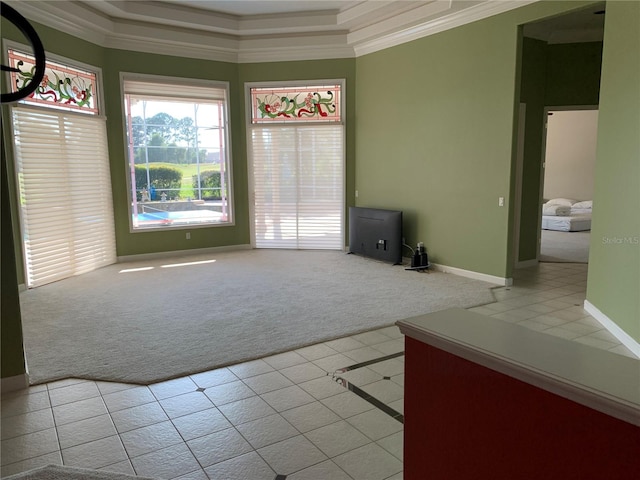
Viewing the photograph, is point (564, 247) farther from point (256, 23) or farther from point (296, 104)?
point (256, 23)

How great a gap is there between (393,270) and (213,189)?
10.7ft

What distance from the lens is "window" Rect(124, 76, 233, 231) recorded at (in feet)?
22.6

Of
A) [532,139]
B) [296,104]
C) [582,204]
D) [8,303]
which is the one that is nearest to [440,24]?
[532,139]

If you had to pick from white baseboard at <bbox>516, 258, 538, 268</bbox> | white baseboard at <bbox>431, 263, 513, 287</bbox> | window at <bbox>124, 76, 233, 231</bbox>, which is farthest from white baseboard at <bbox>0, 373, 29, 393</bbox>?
white baseboard at <bbox>516, 258, 538, 268</bbox>

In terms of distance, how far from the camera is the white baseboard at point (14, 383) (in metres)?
2.88

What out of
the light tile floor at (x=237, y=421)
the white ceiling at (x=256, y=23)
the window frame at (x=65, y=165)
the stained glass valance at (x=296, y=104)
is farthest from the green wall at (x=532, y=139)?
the window frame at (x=65, y=165)

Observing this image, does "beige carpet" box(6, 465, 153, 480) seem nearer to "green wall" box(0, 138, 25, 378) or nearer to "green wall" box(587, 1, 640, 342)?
"green wall" box(0, 138, 25, 378)

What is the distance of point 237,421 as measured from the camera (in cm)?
257

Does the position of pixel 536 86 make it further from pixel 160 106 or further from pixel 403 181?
pixel 160 106

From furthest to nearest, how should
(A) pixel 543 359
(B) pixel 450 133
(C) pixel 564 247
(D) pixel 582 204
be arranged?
(D) pixel 582 204 → (C) pixel 564 247 → (B) pixel 450 133 → (A) pixel 543 359

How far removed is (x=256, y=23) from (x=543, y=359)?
6.72 meters

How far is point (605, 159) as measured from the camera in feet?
13.2

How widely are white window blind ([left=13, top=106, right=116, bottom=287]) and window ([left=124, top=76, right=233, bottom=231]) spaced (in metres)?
0.50

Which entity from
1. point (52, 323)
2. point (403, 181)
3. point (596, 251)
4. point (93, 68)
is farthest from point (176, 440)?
point (93, 68)
